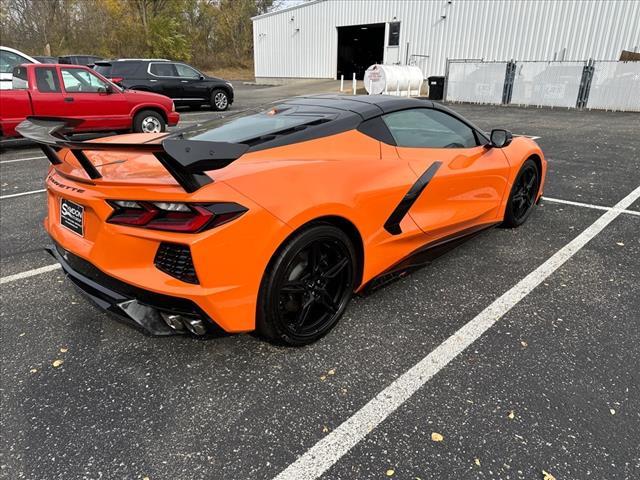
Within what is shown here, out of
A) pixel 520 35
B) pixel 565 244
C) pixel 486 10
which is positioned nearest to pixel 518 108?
pixel 520 35

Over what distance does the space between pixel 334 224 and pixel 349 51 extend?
34022 mm

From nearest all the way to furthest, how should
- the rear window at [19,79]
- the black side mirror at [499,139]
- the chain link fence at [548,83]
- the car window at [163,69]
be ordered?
the black side mirror at [499,139]
the rear window at [19,79]
the car window at [163,69]
the chain link fence at [548,83]

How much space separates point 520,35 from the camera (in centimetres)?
2036

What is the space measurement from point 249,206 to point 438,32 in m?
24.2

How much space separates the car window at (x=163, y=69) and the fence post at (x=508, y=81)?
40.3 feet

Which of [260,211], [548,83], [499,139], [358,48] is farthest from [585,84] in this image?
[358,48]

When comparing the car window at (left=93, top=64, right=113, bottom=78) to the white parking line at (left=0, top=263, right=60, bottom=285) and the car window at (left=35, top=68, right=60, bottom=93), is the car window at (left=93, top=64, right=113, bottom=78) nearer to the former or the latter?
the car window at (left=35, top=68, right=60, bottom=93)

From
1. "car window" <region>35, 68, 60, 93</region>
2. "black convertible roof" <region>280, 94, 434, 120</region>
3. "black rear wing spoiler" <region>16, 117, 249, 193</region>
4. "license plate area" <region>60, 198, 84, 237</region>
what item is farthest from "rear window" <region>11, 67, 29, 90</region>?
"black rear wing spoiler" <region>16, 117, 249, 193</region>

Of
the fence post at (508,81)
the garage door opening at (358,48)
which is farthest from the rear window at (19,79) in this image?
the garage door opening at (358,48)

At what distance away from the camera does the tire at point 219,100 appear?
51.6 ft

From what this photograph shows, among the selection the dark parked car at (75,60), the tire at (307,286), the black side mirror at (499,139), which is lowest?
the tire at (307,286)

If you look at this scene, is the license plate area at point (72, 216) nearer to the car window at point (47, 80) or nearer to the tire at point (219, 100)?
the car window at point (47, 80)

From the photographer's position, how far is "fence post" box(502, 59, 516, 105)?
680 inches

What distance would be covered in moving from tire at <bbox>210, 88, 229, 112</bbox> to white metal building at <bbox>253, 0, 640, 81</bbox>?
12431mm
